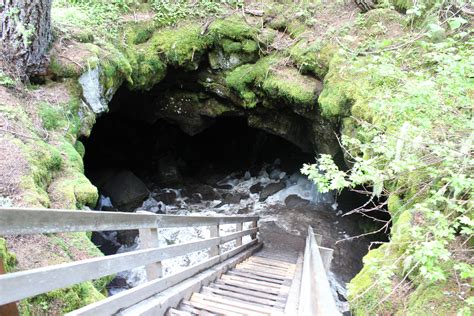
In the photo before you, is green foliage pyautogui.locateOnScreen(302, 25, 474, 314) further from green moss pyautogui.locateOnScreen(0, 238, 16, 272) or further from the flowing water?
the flowing water

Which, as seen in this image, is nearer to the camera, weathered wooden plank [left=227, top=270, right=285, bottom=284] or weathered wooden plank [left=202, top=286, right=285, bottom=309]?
weathered wooden plank [left=202, top=286, right=285, bottom=309]

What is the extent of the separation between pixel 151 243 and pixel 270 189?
1139 centimetres

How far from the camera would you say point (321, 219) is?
A: 12.2m

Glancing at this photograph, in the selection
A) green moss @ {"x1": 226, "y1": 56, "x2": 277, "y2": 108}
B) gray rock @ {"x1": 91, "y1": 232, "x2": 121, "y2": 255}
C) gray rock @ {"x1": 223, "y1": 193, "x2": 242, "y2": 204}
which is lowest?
gray rock @ {"x1": 91, "y1": 232, "x2": 121, "y2": 255}

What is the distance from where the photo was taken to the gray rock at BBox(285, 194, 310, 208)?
43.7ft

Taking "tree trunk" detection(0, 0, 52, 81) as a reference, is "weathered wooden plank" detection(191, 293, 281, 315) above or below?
below

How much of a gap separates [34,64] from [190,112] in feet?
20.5

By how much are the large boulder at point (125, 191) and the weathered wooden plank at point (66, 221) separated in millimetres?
9175

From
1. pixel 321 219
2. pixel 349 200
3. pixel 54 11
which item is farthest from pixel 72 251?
pixel 349 200

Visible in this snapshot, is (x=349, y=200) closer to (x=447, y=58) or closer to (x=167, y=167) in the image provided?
(x=167, y=167)

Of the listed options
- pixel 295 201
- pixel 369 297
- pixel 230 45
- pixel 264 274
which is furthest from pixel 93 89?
pixel 295 201

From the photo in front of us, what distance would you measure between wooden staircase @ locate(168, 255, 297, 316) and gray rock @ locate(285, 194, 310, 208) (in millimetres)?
6658

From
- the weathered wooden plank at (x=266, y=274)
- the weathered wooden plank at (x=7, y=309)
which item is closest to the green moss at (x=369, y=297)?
the weathered wooden plank at (x=266, y=274)

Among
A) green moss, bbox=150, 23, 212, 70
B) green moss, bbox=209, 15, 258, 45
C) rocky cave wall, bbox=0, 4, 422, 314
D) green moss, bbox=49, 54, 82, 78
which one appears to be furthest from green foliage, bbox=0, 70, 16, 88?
green moss, bbox=209, 15, 258, 45
